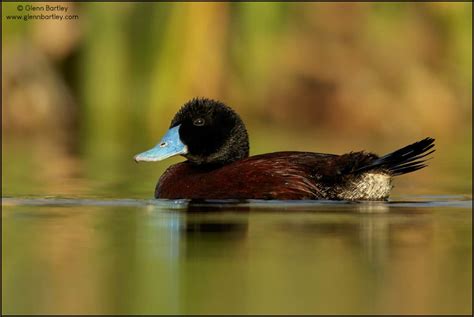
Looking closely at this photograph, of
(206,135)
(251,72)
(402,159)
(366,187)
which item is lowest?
(366,187)

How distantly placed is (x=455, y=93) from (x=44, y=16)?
479 centimetres

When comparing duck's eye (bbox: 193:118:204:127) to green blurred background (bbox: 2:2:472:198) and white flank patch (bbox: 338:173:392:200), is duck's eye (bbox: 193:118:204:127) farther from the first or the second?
green blurred background (bbox: 2:2:472:198)

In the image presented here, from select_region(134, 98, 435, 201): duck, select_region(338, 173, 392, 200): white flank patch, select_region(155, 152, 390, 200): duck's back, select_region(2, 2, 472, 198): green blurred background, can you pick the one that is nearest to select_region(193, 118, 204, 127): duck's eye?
select_region(134, 98, 435, 201): duck

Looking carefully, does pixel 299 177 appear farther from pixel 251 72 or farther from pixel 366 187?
pixel 251 72

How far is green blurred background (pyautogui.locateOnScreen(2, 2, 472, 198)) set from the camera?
44.7 feet

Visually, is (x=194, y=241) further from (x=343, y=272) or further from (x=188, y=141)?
(x=188, y=141)

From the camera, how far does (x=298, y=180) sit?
808 cm

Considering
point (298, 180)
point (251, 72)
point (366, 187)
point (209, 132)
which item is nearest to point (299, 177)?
point (298, 180)

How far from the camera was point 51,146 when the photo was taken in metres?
13.4

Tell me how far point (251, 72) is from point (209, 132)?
5.31 metres

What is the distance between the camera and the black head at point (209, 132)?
Result: 29.1 ft

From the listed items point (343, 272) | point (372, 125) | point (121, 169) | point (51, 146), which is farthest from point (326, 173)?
point (372, 125)

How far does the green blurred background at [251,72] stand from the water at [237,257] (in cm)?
482

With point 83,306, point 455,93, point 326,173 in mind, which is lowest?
point 83,306
